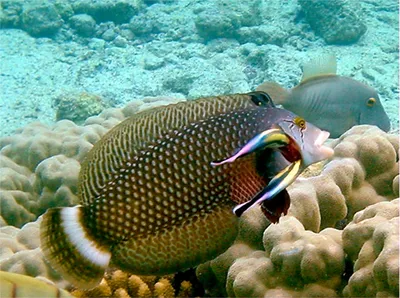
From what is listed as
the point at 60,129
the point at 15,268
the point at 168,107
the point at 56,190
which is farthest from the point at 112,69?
the point at 168,107

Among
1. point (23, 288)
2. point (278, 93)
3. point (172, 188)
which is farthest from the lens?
point (278, 93)

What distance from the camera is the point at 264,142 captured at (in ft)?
4.51

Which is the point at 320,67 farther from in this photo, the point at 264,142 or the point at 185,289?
the point at 264,142

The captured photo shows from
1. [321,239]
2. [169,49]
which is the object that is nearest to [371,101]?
[321,239]

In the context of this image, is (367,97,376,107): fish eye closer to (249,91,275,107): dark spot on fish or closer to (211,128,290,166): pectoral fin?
(249,91,275,107): dark spot on fish

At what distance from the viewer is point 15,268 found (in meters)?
2.61

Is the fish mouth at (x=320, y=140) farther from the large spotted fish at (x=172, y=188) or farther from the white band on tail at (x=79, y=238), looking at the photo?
the white band on tail at (x=79, y=238)

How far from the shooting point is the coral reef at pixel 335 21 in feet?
39.1

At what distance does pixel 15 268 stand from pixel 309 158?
195 centimetres

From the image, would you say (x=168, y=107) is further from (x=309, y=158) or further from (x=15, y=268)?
(x=15, y=268)

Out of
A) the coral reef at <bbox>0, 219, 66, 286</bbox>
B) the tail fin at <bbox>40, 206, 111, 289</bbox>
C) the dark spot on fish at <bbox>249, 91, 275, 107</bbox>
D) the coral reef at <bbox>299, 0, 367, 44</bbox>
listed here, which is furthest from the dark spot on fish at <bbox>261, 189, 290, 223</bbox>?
the coral reef at <bbox>299, 0, 367, 44</bbox>

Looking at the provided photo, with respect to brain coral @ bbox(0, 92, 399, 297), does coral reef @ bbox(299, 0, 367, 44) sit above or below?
below

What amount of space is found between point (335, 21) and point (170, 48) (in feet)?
14.7

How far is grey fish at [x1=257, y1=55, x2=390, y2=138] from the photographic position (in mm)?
3744
